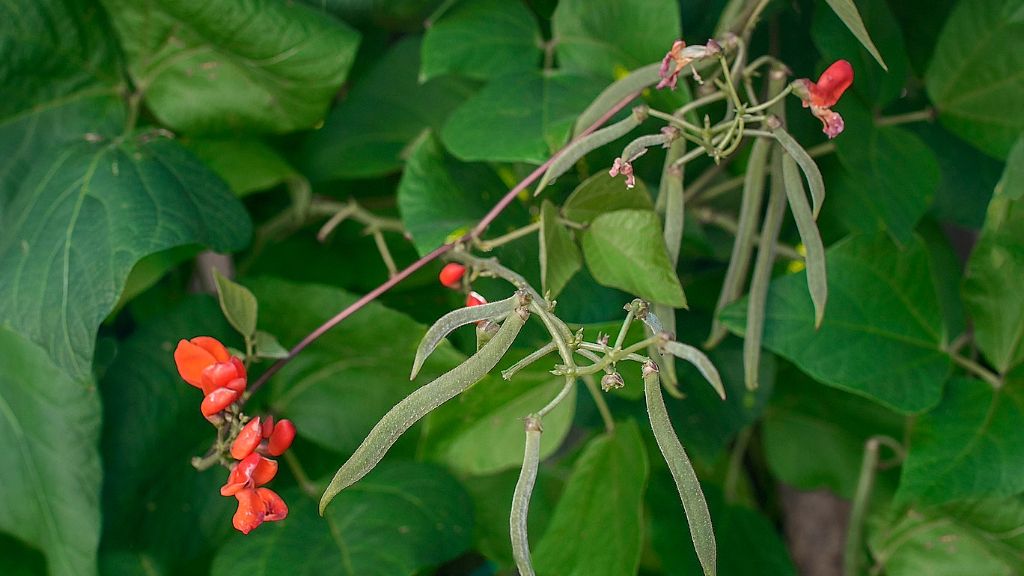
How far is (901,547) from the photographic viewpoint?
0.77 meters

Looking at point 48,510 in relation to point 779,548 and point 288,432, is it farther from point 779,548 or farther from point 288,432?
point 779,548

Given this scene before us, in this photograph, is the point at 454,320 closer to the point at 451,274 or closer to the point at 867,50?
the point at 451,274

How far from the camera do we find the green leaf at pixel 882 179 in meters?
0.64

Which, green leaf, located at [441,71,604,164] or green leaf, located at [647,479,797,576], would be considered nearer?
green leaf, located at [441,71,604,164]

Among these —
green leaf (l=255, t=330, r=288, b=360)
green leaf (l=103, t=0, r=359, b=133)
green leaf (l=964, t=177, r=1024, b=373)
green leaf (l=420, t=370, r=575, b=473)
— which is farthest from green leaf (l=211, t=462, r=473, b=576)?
green leaf (l=964, t=177, r=1024, b=373)

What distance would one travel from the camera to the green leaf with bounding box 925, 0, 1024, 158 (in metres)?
0.68

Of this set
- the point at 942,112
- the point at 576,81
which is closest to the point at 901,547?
the point at 942,112

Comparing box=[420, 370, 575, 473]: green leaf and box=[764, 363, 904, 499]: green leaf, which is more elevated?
box=[420, 370, 575, 473]: green leaf

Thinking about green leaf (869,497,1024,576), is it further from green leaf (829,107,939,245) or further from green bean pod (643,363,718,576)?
green bean pod (643,363,718,576)

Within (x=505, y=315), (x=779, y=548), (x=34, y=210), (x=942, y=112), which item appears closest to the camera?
(x=505, y=315)

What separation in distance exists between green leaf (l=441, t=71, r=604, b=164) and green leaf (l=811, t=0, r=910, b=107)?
148 mm

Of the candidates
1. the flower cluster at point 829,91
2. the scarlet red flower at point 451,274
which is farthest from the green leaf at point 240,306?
the flower cluster at point 829,91

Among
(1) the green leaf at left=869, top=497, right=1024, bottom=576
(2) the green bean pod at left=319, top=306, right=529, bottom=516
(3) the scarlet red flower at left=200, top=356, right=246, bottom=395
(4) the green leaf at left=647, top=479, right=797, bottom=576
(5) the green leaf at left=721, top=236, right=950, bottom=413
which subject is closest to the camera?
(2) the green bean pod at left=319, top=306, right=529, bottom=516

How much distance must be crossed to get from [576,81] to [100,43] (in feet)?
1.16
